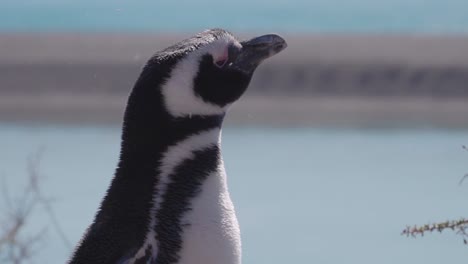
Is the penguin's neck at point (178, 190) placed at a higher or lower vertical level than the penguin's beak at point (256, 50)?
lower

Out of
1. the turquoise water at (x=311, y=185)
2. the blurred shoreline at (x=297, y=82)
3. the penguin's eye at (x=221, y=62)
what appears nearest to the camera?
the penguin's eye at (x=221, y=62)

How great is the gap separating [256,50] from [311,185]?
7151 millimetres

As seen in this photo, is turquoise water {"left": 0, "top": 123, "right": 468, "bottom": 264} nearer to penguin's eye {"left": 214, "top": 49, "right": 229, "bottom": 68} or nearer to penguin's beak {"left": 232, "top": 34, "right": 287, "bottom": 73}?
penguin's beak {"left": 232, "top": 34, "right": 287, "bottom": 73}

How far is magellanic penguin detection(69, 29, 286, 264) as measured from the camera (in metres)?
2.49

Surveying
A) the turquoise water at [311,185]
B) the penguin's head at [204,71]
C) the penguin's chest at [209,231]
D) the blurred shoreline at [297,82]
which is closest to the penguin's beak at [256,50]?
the penguin's head at [204,71]

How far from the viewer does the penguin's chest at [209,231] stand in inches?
97.8

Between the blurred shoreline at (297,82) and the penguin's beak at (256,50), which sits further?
the blurred shoreline at (297,82)

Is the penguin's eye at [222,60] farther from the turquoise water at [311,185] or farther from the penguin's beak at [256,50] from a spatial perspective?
the turquoise water at [311,185]

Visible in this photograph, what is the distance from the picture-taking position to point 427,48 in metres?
23.2

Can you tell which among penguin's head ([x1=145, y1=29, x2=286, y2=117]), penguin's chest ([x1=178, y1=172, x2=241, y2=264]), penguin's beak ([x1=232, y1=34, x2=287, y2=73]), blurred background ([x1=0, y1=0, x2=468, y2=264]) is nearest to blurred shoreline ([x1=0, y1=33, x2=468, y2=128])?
blurred background ([x1=0, y1=0, x2=468, y2=264])

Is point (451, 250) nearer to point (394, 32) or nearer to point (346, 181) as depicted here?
point (346, 181)

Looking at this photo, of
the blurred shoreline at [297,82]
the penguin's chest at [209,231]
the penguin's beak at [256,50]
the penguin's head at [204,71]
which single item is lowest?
the penguin's chest at [209,231]

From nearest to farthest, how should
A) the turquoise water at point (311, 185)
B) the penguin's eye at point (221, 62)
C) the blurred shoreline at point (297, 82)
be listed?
the penguin's eye at point (221, 62)
the turquoise water at point (311, 185)
the blurred shoreline at point (297, 82)

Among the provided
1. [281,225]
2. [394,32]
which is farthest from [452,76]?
[281,225]
